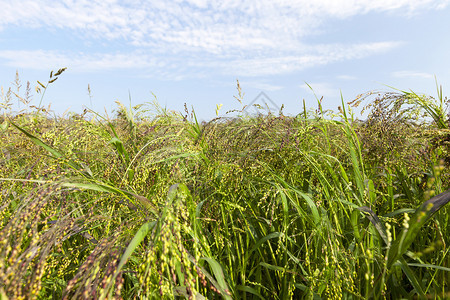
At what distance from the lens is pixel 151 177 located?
1.80 metres

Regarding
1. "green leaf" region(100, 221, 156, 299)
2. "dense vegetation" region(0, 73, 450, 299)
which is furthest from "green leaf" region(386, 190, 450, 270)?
"green leaf" region(100, 221, 156, 299)

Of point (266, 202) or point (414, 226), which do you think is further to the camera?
point (266, 202)

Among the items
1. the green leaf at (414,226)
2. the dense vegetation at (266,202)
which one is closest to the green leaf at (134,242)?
the dense vegetation at (266,202)

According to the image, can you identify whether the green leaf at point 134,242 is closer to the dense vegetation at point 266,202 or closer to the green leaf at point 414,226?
the dense vegetation at point 266,202

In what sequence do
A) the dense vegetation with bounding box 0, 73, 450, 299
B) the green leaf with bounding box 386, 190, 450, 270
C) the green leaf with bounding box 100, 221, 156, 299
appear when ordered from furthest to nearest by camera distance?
the dense vegetation with bounding box 0, 73, 450, 299 < the green leaf with bounding box 386, 190, 450, 270 < the green leaf with bounding box 100, 221, 156, 299

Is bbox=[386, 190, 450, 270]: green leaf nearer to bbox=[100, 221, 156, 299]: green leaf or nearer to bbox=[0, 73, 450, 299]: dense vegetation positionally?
bbox=[0, 73, 450, 299]: dense vegetation

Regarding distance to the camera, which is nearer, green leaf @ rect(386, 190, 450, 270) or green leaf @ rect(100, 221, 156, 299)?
green leaf @ rect(100, 221, 156, 299)

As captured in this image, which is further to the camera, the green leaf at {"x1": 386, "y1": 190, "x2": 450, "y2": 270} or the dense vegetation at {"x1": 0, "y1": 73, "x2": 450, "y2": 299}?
the dense vegetation at {"x1": 0, "y1": 73, "x2": 450, "y2": 299}

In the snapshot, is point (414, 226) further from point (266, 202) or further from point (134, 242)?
point (134, 242)

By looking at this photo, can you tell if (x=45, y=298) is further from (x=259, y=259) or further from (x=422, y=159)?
(x=422, y=159)

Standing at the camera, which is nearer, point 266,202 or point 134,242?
point 134,242

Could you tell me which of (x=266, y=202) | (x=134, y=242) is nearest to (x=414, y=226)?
(x=266, y=202)

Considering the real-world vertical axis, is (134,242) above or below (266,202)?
above

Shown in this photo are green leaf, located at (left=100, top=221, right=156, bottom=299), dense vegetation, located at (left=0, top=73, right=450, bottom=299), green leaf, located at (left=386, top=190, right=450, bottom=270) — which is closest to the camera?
green leaf, located at (left=100, top=221, right=156, bottom=299)
